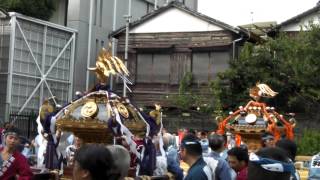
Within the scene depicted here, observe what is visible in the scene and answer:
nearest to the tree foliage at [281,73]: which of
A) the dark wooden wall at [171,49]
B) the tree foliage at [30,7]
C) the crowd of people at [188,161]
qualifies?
the dark wooden wall at [171,49]

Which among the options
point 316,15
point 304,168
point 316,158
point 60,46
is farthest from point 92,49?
point 316,158

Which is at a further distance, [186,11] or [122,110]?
[186,11]

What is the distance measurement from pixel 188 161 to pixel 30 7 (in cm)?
2271

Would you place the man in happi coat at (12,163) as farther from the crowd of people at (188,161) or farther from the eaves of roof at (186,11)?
the eaves of roof at (186,11)

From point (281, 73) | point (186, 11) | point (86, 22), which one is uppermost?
point (186, 11)

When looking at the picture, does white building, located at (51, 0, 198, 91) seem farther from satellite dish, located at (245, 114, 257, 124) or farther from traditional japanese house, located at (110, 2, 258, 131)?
satellite dish, located at (245, 114, 257, 124)

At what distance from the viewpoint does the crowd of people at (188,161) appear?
3.32 metres

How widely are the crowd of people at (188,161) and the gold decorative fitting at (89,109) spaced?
1.55 feet

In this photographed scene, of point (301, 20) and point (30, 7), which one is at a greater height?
point (30, 7)

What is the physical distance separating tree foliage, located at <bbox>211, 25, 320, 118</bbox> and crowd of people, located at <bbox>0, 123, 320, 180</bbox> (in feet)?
44.1

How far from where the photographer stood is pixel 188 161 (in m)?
5.70

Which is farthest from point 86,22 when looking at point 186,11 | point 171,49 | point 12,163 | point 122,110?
point 12,163

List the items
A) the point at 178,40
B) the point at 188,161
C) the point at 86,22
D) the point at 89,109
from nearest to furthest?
the point at 188,161 < the point at 89,109 < the point at 178,40 < the point at 86,22

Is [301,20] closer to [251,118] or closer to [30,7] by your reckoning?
[30,7]
